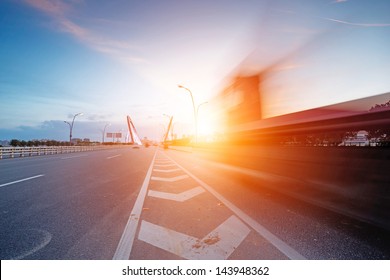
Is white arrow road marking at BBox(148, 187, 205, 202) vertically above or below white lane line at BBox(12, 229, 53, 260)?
below

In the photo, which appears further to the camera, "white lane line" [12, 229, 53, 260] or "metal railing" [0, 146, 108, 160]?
"metal railing" [0, 146, 108, 160]

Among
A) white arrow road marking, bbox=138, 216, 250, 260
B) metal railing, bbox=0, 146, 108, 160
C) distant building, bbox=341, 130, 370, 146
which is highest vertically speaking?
distant building, bbox=341, 130, 370, 146

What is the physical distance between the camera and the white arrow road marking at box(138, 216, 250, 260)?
7.89ft

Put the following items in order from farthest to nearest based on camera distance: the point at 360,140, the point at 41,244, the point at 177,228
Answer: the point at 360,140 < the point at 177,228 < the point at 41,244

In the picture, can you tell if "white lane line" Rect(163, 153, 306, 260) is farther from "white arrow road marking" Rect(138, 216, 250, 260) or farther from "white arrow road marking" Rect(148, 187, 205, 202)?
"white arrow road marking" Rect(148, 187, 205, 202)

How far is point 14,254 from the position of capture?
233 centimetres

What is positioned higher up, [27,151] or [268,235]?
[27,151]

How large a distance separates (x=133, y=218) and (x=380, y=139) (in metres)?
7.50

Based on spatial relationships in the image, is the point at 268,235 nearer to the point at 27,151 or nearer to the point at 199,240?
the point at 199,240

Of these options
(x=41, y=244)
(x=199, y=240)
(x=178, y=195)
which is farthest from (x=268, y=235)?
(x=41, y=244)

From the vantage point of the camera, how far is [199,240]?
2740 mm

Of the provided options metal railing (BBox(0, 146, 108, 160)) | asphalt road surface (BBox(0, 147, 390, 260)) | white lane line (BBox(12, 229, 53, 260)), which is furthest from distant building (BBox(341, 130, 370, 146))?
metal railing (BBox(0, 146, 108, 160))
